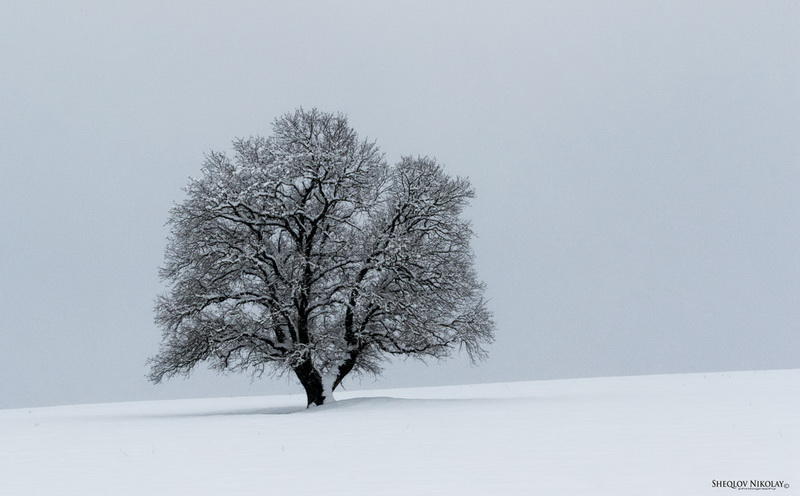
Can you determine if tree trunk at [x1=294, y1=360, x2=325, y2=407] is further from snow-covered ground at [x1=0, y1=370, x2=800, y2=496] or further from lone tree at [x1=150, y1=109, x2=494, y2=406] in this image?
snow-covered ground at [x1=0, y1=370, x2=800, y2=496]

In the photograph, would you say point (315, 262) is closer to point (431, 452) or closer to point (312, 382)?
point (312, 382)

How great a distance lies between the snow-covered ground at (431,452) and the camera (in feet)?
36.8

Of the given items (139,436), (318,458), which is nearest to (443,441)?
(318,458)

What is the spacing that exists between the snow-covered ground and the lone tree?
6652 millimetres

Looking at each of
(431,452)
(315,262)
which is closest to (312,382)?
(315,262)

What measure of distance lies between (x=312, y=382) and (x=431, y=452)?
17.9m

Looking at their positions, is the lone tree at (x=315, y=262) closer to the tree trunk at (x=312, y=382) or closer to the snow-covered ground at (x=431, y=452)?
the tree trunk at (x=312, y=382)

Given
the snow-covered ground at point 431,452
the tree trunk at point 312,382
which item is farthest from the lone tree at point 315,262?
the snow-covered ground at point 431,452

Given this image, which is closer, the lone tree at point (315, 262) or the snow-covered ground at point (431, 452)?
the snow-covered ground at point (431, 452)

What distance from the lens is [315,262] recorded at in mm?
30969

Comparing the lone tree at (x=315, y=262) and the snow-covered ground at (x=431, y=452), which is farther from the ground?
the lone tree at (x=315, y=262)

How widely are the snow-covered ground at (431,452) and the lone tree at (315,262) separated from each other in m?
6.65

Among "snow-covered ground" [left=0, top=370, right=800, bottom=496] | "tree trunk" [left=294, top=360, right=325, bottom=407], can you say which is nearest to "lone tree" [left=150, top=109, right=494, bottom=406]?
"tree trunk" [left=294, top=360, right=325, bottom=407]

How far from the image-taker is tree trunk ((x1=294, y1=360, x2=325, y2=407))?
31.7m
